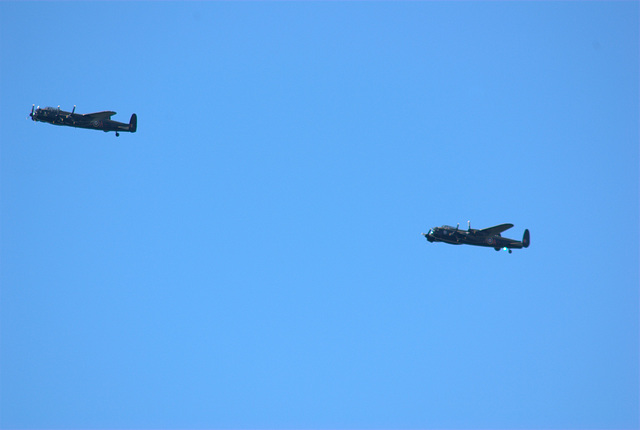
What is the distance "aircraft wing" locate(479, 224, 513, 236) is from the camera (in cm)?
15350

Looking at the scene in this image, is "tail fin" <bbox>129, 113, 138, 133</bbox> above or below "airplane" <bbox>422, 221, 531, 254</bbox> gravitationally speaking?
above

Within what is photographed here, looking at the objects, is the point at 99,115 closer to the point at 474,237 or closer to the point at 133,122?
the point at 133,122

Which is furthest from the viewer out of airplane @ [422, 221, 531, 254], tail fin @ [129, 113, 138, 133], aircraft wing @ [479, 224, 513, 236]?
tail fin @ [129, 113, 138, 133]

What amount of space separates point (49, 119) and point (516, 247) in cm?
7140

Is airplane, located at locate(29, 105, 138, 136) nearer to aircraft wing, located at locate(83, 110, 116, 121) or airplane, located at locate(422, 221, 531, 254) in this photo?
aircraft wing, located at locate(83, 110, 116, 121)

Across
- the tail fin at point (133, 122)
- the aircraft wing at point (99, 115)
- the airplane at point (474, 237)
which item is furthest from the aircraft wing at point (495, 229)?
the aircraft wing at point (99, 115)

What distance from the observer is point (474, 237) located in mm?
153750

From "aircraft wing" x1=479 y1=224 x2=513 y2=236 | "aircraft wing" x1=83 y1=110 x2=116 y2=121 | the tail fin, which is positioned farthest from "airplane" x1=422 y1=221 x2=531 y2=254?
"aircraft wing" x1=83 y1=110 x2=116 y2=121

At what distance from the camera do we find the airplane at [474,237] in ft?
497

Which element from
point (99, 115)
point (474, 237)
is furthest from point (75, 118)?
point (474, 237)

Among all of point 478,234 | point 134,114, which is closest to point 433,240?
point 478,234

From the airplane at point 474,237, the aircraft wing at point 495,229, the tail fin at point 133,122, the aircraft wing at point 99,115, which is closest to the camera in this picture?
the airplane at point 474,237

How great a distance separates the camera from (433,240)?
5969 inches

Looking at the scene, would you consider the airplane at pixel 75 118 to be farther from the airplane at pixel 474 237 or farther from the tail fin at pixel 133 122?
the airplane at pixel 474 237
